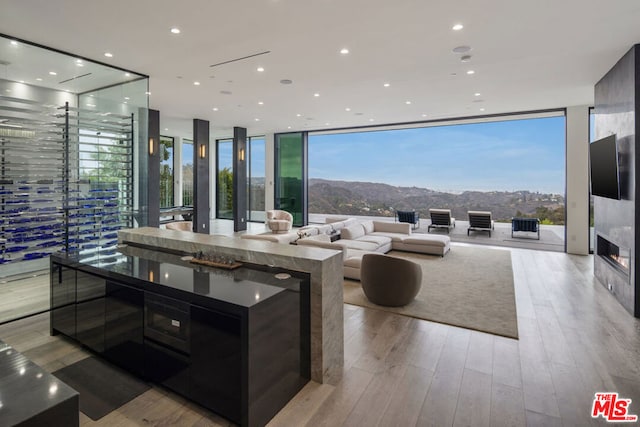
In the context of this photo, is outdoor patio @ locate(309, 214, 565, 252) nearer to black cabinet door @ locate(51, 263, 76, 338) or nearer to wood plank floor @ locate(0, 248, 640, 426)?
wood plank floor @ locate(0, 248, 640, 426)

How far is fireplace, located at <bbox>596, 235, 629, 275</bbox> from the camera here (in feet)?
14.9

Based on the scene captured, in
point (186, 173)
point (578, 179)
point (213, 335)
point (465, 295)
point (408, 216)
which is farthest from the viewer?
point (186, 173)

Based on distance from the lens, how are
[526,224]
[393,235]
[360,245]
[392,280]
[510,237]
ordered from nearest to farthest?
[392,280] → [360,245] → [393,235] → [526,224] → [510,237]

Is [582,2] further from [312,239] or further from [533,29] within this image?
[312,239]

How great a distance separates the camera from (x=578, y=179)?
7777 mm

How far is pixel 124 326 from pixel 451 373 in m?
2.73

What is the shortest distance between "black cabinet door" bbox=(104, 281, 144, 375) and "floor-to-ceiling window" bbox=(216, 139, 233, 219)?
1190 cm

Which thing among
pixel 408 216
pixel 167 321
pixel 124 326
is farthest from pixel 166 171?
pixel 167 321

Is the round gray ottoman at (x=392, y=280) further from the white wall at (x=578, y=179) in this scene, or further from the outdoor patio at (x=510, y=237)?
the outdoor patio at (x=510, y=237)

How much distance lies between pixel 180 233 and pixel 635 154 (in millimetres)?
5671

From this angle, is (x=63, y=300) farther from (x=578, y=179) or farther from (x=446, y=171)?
(x=446, y=171)

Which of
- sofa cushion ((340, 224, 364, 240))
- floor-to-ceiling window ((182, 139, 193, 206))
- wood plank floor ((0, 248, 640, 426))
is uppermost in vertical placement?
floor-to-ceiling window ((182, 139, 193, 206))

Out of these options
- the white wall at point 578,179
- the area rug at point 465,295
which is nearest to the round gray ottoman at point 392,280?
the area rug at point 465,295

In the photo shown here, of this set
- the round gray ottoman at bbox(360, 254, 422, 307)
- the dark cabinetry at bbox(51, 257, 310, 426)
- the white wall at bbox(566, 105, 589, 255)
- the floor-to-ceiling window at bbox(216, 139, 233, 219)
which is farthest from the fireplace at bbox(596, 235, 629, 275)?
the floor-to-ceiling window at bbox(216, 139, 233, 219)
